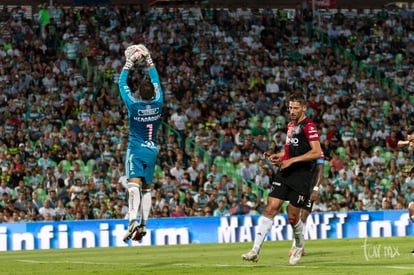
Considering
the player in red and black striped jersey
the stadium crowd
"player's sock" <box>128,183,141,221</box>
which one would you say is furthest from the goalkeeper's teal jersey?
the stadium crowd

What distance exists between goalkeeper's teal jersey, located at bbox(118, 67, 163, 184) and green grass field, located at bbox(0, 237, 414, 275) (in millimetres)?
1443

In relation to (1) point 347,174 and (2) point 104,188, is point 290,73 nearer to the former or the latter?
(1) point 347,174

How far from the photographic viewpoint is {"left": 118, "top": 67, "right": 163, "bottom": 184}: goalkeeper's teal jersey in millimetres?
15560

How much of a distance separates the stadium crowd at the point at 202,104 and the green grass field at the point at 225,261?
647cm

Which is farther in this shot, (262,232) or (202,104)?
(202,104)

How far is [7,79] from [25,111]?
1.43 meters

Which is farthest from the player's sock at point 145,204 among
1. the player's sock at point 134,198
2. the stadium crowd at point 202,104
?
the stadium crowd at point 202,104

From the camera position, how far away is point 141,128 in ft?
51.4

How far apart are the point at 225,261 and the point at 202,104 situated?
17175mm

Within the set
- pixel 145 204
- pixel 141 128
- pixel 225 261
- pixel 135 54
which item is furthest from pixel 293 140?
pixel 135 54

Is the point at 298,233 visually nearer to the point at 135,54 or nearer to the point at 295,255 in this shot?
the point at 295,255

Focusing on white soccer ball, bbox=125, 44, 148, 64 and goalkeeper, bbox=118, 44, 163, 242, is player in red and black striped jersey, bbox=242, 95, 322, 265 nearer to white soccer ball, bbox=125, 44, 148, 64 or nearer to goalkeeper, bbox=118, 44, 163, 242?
goalkeeper, bbox=118, 44, 163, 242

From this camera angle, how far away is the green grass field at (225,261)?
14.4 meters

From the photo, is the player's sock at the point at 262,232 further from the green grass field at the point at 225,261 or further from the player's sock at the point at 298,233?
the player's sock at the point at 298,233
